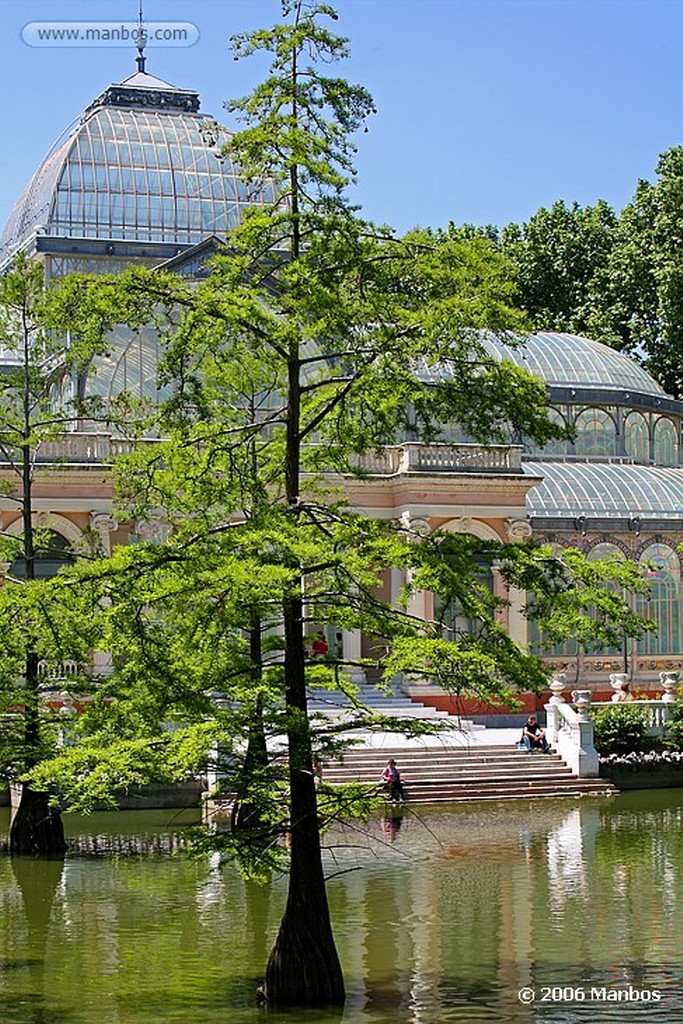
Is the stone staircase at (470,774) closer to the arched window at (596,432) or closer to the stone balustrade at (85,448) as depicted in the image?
the stone balustrade at (85,448)

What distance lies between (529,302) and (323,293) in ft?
148

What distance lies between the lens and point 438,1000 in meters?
14.8

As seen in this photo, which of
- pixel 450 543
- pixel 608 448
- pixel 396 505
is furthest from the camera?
pixel 608 448

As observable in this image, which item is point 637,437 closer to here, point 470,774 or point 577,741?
point 577,741

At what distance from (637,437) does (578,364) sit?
2548 millimetres

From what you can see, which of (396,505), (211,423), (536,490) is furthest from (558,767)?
(211,423)

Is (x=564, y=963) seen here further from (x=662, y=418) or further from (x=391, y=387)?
(x=662, y=418)

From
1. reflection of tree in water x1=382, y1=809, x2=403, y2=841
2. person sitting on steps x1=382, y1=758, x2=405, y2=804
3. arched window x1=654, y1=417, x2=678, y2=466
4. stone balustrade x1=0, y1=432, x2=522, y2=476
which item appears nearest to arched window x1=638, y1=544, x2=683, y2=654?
stone balustrade x1=0, y1=432, x2=522, y2=476

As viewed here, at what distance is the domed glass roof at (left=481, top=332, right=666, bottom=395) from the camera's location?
4503cm

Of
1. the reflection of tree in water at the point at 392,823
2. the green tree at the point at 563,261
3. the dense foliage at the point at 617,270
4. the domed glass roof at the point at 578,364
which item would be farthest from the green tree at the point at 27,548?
the green tree at the point at 563,261

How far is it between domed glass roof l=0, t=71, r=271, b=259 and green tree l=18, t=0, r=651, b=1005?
90.2 ft

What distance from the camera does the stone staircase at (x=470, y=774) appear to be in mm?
29266

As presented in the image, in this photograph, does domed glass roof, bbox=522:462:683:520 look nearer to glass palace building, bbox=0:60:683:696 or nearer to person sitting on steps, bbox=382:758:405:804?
glass palace building, bbox=0:60:683:696

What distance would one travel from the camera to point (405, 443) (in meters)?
36.0
